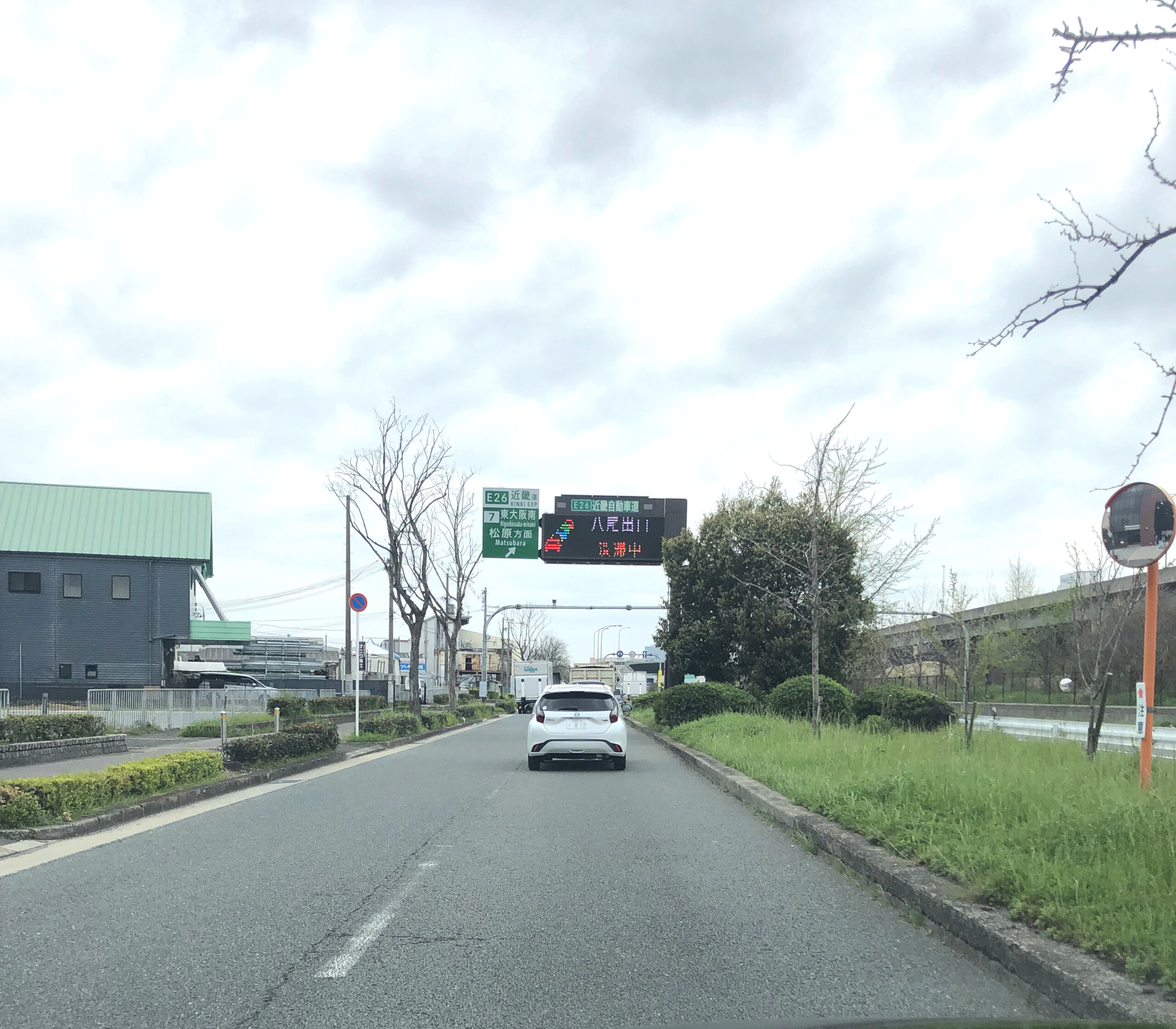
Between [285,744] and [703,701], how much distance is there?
11767 millimetres

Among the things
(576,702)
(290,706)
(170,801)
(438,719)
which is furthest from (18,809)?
(438,719)

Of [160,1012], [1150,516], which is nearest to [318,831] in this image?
[160,1012]

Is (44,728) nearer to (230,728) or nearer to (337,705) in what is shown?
(230,728)

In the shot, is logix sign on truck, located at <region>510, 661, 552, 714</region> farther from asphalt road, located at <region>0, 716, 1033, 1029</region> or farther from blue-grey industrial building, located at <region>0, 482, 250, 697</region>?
asphalt road, located at <region>0, 716, 1033, 1029</region>

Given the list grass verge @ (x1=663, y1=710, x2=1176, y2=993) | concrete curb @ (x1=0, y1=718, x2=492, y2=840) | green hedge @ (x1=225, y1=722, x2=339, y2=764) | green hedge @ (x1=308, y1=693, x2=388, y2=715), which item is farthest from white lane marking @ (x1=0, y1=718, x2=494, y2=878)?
green hedge @ (x1=308, y1=693, x2=388, y2=715)

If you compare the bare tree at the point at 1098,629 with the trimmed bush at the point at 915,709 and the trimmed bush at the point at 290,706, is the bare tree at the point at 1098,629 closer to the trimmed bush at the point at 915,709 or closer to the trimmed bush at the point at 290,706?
the trimmed bush at the point at 915,709

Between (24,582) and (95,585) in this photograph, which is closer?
(24,582)

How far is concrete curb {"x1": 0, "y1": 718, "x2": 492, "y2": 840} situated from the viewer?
9.97 m

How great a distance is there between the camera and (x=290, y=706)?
31.2 metres

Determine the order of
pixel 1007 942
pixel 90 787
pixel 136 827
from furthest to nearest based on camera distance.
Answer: pixel 90 787, pixel 136 827, pixel 1007 942

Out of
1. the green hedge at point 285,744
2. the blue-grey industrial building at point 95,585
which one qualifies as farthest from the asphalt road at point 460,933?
the blue-grey industrial building at point 95,585

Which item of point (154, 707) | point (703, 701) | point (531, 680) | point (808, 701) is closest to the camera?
point (808, 701)

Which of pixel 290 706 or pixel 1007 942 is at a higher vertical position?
pixel 1007 942

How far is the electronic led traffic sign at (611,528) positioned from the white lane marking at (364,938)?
2300cm
